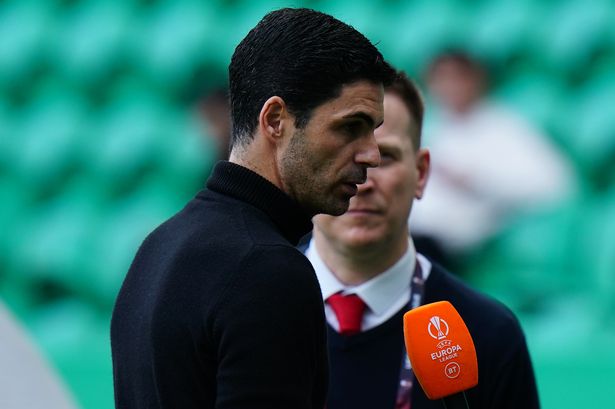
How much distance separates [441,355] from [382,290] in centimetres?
59

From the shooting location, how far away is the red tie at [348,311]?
2227 millimetres

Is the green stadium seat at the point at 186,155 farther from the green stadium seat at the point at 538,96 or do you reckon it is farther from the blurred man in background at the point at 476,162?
A: the green stadium seat at the point at 538,96

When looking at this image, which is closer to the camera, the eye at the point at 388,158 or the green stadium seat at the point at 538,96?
the eye at the point at 388,158

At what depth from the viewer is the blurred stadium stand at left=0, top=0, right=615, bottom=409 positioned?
177 inches

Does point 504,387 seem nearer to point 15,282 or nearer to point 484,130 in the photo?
point 484,130

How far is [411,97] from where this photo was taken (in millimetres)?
2412

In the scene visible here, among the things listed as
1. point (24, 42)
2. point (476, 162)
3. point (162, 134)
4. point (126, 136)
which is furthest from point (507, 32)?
point (24, 42)

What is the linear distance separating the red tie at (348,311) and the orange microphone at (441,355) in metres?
0.51

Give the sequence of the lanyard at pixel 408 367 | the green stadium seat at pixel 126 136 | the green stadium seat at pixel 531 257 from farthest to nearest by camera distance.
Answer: the green stadium seat at pixel 126 136 < the green stadium seat at pixel 531 257 < the lanyard at pixel 408 367

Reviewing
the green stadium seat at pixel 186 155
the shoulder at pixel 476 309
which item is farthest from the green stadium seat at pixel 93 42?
the shoulder at pixel 476 309

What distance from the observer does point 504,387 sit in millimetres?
2125

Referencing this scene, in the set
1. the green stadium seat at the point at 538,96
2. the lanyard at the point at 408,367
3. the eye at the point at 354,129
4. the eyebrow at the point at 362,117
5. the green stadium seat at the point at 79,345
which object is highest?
the green stadium seat at the point at 538,96

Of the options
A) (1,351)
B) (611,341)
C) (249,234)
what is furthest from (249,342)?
(611,341)

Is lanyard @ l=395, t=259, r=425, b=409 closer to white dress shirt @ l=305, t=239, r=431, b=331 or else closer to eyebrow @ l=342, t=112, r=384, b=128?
white dress shirt @ l=305, t=239, r=431, b=331
